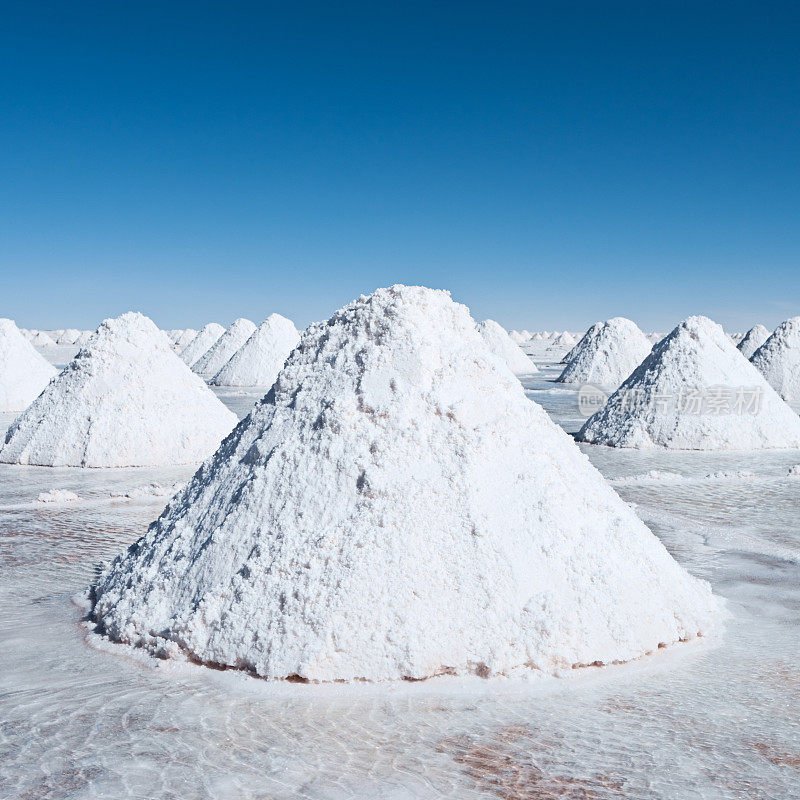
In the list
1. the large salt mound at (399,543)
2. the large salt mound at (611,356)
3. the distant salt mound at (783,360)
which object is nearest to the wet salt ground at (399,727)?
the large salt mound at (399,543)

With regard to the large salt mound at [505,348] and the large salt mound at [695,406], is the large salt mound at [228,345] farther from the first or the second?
the large salt mound at [695,406]

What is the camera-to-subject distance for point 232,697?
3.02 meters

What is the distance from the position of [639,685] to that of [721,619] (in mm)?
1111

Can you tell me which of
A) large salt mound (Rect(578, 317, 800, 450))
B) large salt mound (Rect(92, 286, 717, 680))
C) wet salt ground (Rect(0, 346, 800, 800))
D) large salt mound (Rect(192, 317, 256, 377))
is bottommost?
wet salt ground (Rect(0, 346, 800, 800))

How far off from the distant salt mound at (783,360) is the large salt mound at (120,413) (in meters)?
14.7

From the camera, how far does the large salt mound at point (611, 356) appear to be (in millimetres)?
24297

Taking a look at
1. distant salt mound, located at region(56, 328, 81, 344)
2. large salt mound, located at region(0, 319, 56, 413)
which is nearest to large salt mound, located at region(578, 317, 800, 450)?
large salt mound, located at region(0, 319, 56, 413)

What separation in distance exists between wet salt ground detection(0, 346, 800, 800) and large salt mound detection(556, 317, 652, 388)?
20510 mm

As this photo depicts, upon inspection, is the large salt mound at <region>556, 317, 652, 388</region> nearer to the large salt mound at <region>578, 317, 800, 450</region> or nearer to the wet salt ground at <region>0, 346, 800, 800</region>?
the large salt mound at <region>578, 317, 800, 450</region>

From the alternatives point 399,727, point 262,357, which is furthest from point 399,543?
point 262,357

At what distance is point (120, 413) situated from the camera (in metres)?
9.55

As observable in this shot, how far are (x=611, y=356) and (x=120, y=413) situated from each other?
18037 millimetres

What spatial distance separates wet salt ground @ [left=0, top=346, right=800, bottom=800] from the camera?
8.04 feet

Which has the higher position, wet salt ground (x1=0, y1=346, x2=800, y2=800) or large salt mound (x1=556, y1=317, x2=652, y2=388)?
large salt mound (x1=556, y1=317, x2=652, y2=388)
